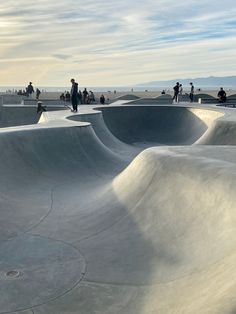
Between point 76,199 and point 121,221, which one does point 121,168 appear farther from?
point 121,221

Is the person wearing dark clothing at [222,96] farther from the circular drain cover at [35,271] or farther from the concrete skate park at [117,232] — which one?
the circular drain cover at [35,271]

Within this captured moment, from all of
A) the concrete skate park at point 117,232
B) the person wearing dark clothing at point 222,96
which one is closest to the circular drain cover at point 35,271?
the concrete skate park at point 117,232

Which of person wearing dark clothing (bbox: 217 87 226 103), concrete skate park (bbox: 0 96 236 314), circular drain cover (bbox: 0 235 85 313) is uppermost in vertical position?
person wearing dark clothing (bbox: 217 87 226 103)

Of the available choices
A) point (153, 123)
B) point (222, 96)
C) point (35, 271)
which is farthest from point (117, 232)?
point (222, 96)

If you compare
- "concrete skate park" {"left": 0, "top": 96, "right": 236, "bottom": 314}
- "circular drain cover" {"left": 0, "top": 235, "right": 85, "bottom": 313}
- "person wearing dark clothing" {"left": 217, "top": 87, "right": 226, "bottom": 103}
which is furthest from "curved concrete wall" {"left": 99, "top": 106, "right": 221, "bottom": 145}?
"circular drain cover" {"left": 0, "top": 235, "right": 85, "bottom": 313}

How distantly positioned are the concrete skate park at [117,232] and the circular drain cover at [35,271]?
0.06ft

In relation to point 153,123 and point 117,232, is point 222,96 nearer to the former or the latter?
point 153,123

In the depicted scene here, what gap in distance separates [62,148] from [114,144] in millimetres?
7320

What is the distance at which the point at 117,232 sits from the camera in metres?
8.14

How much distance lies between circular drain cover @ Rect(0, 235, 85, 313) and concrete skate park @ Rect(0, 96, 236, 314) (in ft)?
0.06

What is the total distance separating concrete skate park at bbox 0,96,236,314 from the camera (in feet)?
18.7

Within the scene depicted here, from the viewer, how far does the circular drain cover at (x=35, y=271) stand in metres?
6.08

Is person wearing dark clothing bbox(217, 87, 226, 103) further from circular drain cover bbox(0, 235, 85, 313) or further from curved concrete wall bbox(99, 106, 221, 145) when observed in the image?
circular drain cover bbox(0, 235, 85, 313)

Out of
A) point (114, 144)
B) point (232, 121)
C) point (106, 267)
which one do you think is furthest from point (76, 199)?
point (114, 144)
